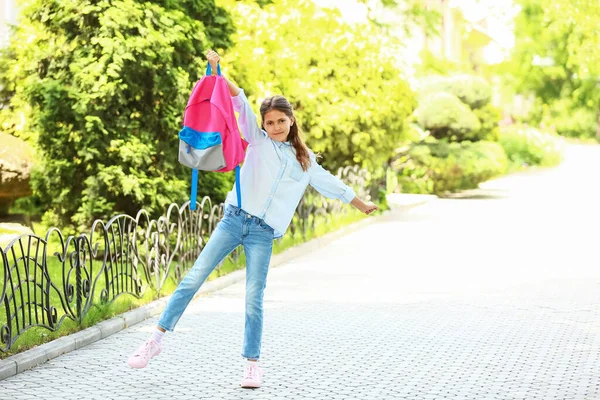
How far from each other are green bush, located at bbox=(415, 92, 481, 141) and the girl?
21717 mm

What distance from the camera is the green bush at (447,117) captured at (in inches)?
1115

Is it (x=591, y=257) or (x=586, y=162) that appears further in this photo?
(x=586, y=162)

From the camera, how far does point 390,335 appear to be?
8836 mm

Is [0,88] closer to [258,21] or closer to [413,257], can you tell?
[258,21]

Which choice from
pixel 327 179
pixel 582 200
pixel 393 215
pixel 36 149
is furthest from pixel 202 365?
pixel 582 200

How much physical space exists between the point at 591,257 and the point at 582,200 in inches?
472

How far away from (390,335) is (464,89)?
70.4ft

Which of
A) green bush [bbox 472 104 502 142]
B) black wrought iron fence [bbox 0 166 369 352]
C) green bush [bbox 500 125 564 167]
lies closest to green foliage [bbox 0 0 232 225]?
black wrought iron fence [bbox 0 166 369 352]

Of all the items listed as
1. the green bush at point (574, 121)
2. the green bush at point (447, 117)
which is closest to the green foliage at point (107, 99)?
the green bush at point (447, 117)

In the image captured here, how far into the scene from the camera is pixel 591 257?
48.6ft

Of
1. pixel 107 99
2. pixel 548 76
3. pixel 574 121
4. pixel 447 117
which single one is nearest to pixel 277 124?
pixel 107 99

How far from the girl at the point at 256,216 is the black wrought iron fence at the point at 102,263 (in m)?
1.12

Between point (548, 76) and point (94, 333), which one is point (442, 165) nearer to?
point (94, 333)

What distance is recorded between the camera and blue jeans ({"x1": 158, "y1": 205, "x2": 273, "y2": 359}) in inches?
267
